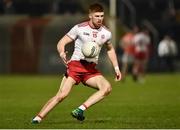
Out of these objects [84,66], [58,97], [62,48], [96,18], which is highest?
[96,18]

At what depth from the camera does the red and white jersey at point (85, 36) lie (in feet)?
45.5

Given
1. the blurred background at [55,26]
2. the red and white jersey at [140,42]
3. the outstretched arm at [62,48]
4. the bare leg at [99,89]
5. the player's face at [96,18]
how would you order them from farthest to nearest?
the blurred background at [55,26]
the red and white jersey at [140,42]
the bare leg at [99,89]
the player's face at [96,18]
the outstretched arm at [62,48]

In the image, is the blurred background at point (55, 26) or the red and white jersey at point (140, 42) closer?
the red and white jersey at point (140, 42)

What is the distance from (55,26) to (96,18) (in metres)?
30.4

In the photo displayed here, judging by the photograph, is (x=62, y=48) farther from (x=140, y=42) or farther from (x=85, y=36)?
(x=140, y=42)

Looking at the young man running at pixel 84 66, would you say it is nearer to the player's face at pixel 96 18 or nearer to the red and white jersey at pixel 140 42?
the player's face at pixel 96 18

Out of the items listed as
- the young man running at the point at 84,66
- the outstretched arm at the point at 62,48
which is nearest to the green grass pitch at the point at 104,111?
the young man running at the point at 84,66

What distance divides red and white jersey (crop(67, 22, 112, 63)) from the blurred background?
28317mm

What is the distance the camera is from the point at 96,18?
1368cm

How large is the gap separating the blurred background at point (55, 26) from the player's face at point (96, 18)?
28.5 m

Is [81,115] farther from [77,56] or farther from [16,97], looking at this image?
[16,97]

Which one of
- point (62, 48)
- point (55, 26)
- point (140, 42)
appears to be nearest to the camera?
point (62, 48)

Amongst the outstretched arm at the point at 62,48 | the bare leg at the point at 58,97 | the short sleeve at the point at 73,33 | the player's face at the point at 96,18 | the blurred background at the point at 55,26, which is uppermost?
the player's face at the point at 96,18

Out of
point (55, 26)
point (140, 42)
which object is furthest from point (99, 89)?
point (55, 26)
